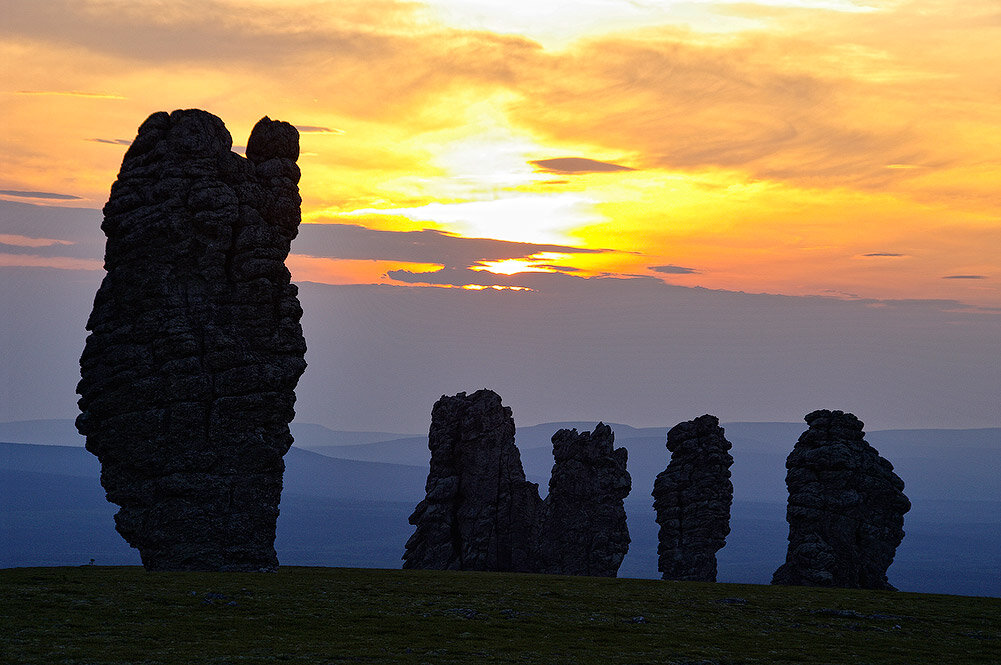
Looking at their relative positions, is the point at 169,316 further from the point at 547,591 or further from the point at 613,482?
the point at 613,482

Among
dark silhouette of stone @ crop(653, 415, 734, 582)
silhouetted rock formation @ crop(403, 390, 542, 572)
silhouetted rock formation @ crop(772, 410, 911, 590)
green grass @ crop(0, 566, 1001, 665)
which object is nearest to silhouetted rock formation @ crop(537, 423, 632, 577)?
silhouetted rock formation @ crop(403, 390, 542, 572)

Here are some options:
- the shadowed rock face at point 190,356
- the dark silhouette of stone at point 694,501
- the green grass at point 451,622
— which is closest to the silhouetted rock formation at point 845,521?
the green grass at point 451,622

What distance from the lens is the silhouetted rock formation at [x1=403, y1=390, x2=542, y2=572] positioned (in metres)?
117

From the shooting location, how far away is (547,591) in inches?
2940

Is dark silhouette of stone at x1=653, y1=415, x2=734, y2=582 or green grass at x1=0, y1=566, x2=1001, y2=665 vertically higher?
dark silhouette of stone at x1=653, y1=415, x2=734, y2=582

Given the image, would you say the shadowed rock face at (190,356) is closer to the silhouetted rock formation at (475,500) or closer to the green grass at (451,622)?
the green grass at (451,622)

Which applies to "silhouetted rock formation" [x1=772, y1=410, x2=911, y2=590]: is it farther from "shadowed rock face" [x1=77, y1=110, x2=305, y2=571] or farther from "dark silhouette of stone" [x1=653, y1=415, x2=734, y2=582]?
"shadowed rock face" [x1=77, y1=110, x2=305, y2=571]

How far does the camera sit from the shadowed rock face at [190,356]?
8119 centimetres

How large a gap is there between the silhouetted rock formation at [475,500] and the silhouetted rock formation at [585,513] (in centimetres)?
420

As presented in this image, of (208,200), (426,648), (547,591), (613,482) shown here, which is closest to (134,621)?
(426,648)

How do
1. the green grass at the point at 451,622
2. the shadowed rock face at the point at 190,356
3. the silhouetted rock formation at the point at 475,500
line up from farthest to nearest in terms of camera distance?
the silhouetted rock formation at the point at 475,500 → the shadowed rock face at the point at 190,356 → the green grass at the point at 451,622

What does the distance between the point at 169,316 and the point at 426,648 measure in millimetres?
39844

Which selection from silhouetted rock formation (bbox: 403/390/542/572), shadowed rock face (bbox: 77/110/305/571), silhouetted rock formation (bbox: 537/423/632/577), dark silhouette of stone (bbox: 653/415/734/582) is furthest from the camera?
dark silhouette of stone (bbox: 653/415/734/582)

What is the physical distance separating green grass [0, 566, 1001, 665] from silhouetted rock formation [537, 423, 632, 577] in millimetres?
43065
